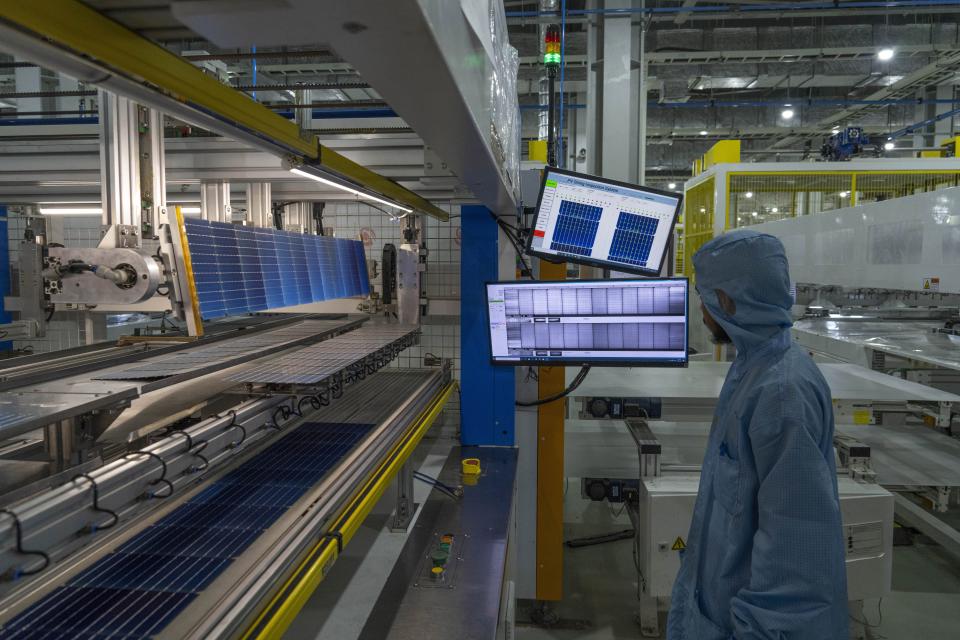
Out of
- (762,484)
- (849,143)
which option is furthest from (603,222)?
(849,143)

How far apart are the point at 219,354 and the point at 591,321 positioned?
5.75 feet

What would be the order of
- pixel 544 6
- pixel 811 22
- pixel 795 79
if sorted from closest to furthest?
1. pixel 544 6
2. pixel 811 22
3. pixel 795 79

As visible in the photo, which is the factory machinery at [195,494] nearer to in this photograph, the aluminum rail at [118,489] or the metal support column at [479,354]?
the aluminum rail at [118,489]

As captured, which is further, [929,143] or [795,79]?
[929,143]

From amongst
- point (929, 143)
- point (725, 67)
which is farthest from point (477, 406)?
point (929, 143)

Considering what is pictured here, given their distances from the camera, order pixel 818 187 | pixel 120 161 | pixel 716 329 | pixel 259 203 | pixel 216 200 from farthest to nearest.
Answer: pixel 818 187
pixel 259 203
pixel 216 200
pixel 120 161
pixel 716 329

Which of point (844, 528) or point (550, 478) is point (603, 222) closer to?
point (550, 478)

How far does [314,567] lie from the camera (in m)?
1.68

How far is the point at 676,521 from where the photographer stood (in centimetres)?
318

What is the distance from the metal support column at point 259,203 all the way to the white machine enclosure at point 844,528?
127 inches

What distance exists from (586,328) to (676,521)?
1.19 m

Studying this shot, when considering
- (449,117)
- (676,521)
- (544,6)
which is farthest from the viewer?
(544,6)

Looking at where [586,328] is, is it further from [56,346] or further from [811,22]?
[56,346]

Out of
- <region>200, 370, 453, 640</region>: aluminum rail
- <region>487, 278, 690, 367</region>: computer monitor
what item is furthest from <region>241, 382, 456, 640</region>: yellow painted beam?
<region>487, 278, 690, 367</region>: computer monitor
